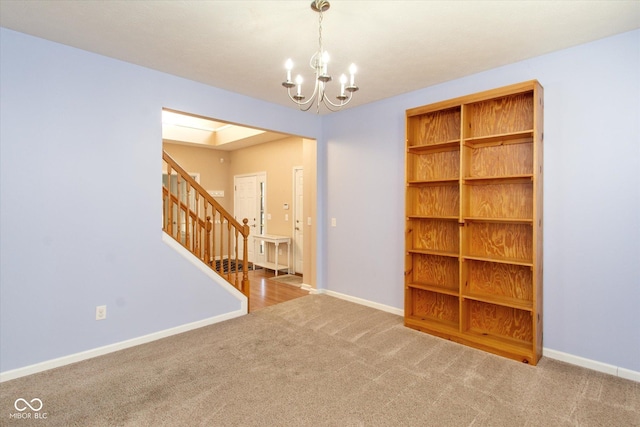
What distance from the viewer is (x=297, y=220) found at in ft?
21.0

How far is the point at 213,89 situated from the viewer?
148 inches

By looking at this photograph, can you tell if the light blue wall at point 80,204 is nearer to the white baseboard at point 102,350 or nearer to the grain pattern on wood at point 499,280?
the white baseboard at point 102,350

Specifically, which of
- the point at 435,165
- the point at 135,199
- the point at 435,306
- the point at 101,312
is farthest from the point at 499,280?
the point at 101,312

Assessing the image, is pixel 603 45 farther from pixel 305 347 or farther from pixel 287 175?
pixel 287 175

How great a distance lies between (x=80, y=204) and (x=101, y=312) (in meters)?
0.99

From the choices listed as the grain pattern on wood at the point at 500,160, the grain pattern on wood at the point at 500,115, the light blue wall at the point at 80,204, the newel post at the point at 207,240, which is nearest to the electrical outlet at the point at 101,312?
the light blue wall at the point at 80,204

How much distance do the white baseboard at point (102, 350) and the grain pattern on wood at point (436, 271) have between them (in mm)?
2279

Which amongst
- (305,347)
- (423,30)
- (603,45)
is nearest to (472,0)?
(423,30)

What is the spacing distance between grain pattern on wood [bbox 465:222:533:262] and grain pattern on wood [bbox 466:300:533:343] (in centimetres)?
51

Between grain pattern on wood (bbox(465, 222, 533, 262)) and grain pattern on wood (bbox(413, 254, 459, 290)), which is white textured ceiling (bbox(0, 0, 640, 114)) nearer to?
grain pattern on wood (bbox(465, 222, 533, 262))

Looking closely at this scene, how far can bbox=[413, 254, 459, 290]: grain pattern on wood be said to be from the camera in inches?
142

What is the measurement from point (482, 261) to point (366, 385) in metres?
1.75

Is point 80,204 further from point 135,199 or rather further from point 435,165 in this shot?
point 435,165

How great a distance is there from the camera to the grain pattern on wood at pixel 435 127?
11.7 feet
